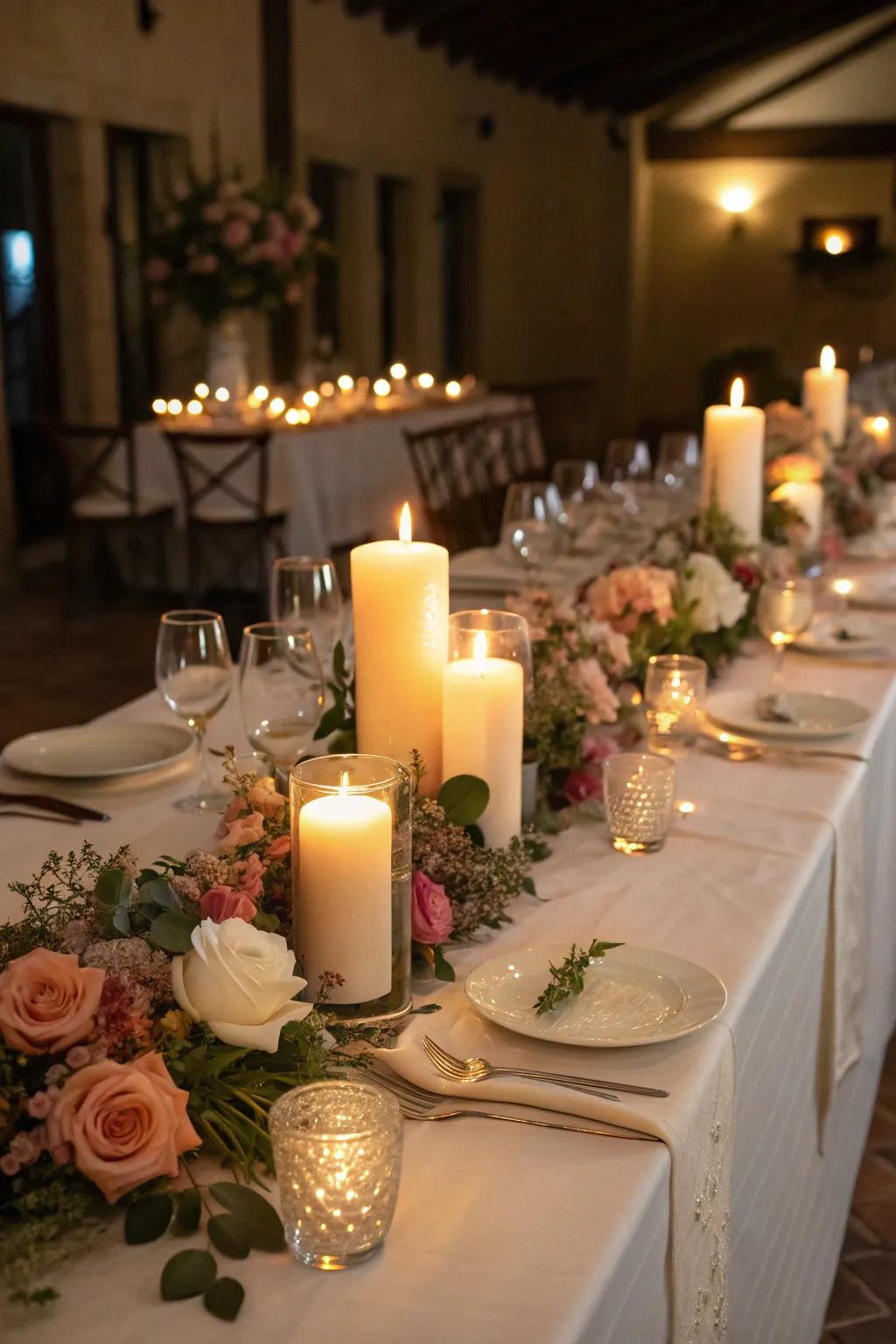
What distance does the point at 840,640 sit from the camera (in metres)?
2.46

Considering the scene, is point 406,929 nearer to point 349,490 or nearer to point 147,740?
point 147,740

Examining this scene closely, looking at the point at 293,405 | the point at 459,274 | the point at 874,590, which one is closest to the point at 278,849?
the point at 874,590

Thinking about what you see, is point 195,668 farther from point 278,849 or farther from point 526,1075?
point 526,1075

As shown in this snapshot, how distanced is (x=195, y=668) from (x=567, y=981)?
692 millimetres

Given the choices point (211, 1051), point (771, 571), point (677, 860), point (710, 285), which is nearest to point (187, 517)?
point (771, 571)

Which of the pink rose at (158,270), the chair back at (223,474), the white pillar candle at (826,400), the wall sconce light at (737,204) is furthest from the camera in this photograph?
the wall sconce light at (737,204)

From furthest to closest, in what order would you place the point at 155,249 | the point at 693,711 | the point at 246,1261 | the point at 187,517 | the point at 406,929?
the point at 155,249
the point at 187,517
the point at 693,711
the point at 406,929
the point at 246,1261

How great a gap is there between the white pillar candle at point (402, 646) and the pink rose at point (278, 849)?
282 millimetres

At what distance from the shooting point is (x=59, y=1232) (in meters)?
0.85

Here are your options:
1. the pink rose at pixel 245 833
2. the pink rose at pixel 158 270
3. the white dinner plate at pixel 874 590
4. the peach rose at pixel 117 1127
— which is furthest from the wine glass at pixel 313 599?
the pink rose at pixel 158 270

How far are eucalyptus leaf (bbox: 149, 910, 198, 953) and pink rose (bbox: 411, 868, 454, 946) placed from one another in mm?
218

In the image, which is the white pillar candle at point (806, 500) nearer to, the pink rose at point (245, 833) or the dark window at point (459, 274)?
the pink rose at point (245, 833)

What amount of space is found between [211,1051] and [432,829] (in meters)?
0.35

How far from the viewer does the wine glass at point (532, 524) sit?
266 cm
